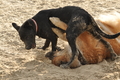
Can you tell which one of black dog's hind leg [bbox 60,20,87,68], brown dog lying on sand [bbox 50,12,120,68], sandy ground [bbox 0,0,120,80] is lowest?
sandy ground [bbox 0,0,120,80]

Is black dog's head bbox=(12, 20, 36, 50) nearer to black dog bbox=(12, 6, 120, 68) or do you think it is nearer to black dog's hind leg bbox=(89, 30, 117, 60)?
black dog bbox=(12, 6, 120, 68)

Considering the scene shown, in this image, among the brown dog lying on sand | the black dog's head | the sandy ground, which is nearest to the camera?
the sandy ground

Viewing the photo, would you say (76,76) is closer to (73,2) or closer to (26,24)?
(26,24)

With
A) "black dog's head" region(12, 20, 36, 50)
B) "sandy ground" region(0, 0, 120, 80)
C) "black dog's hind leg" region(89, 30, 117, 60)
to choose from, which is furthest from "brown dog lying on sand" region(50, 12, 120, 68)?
"black dog's head" region(12, 20, 36, 50)

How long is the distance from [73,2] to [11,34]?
302cm

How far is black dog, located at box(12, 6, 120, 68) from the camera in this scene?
438cm

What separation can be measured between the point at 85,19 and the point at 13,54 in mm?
1530

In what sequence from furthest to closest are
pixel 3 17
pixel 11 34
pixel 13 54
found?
pixel 3 17 < pixel 11 34 < pixel 13 54

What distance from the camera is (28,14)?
7.24m

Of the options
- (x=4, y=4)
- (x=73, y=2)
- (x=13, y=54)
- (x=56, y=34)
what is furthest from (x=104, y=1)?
(x=13, y=54)

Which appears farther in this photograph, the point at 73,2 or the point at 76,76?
the point at 73,2

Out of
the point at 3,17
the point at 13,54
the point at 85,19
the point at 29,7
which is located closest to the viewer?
the point at 85,19

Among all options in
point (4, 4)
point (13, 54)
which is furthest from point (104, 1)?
point (13, 54)

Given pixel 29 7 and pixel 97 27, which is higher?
pixel 97 27
